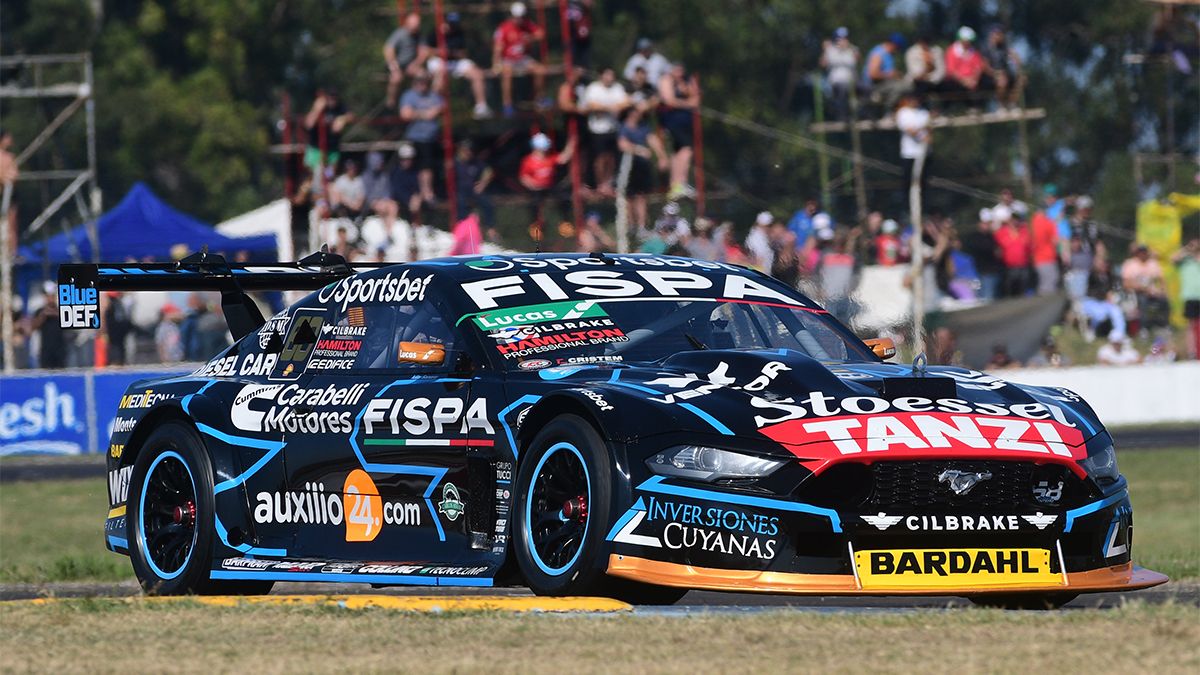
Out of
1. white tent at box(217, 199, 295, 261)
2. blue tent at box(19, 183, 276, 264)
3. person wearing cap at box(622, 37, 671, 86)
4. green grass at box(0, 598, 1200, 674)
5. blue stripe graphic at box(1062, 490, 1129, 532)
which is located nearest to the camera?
green grass at box(0, 598, 1200, 674)

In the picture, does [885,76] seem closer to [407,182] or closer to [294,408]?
[407,182]

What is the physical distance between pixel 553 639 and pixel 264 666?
2.63 ft

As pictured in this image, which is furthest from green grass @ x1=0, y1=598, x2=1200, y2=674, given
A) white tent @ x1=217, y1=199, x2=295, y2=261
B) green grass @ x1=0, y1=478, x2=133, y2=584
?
white tent @ x1=217, y1=199, x2=295, y2=261

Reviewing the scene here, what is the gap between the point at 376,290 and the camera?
7.95 meters

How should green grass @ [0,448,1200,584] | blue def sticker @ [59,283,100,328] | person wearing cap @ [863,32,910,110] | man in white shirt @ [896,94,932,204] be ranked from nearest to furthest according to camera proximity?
1. blue def sticker @ [59,283,100,328]
2. green grass @ [0,448,1200,584]
3. man in white shirt @ [896,94,932,204]
4. person wearing cap @ [863,32,910,110]

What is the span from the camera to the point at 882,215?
22984mm

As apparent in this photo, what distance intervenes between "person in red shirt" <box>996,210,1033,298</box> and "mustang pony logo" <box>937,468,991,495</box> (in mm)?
16859

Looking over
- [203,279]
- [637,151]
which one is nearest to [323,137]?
[637,151]

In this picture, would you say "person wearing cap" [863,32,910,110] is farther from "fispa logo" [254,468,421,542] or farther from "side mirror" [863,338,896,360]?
"fispa logo" [254,468,421,542]

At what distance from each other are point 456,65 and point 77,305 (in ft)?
58.6

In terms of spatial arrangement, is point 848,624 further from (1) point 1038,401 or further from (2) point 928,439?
(1) point 1038,401

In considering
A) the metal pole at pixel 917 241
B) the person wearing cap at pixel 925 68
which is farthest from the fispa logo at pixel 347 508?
the person wearing cap at pixel 925 68

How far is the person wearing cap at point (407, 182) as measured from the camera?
2433cm

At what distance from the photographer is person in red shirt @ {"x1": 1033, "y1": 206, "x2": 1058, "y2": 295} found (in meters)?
22.7
